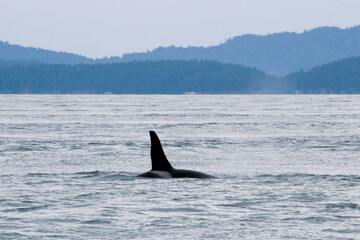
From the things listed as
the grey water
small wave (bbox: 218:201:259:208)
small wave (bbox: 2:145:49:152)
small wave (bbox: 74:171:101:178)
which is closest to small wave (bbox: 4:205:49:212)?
the grey water

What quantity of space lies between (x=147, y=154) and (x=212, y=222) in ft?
45.8

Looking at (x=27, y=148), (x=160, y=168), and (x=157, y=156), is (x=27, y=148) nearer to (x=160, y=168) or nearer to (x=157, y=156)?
(x=160, y=168)

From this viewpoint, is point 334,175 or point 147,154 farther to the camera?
point 147,154

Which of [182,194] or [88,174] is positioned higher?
[182,194]

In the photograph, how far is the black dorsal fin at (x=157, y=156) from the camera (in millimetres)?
16531

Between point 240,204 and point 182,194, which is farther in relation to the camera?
point 182,194

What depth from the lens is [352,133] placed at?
36.5 metres

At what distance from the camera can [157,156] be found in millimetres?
→ 16531

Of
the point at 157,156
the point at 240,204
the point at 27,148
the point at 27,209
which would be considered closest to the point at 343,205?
the point at 240,204

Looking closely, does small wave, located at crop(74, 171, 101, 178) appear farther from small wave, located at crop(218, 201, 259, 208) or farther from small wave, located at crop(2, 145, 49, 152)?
small wave, located at crop(2, 145, 49, 152)

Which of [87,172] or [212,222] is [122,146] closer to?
[87,172]

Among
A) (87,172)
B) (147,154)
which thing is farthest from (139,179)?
(147,154)

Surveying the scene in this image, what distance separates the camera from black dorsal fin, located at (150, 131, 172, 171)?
16.5 m

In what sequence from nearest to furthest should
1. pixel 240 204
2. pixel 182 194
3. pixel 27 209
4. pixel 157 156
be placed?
1. pixel 27 209
2. pixel 240 204
3. pixel 182 194
4. pixel 157 156
